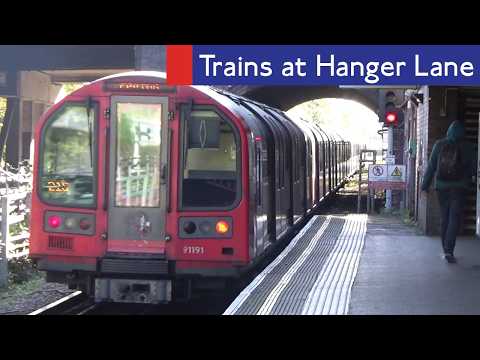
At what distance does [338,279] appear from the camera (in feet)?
30.6

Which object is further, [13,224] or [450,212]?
[13,224]

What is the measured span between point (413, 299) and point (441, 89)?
5.70 m

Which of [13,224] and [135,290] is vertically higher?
[13,224]

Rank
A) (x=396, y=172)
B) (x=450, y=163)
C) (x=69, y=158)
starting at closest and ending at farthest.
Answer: (x=69, y=158) → (x=450, y=163) → (x=396, y=172)

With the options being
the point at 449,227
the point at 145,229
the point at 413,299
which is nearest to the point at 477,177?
the point at 449,227

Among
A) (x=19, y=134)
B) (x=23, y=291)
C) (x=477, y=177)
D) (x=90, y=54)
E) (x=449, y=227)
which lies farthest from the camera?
(x=19, y=134)

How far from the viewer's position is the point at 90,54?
2342 cm

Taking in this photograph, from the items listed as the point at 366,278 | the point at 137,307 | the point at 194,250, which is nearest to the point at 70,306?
the point at 137,307

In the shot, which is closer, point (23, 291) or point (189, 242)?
point (189, 242)

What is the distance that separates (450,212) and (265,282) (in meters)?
2.48

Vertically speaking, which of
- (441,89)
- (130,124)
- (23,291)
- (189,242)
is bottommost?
(23,291)

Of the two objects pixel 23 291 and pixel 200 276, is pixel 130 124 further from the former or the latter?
pixel 23 291

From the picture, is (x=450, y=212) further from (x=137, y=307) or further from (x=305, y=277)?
(x=137, y=307)

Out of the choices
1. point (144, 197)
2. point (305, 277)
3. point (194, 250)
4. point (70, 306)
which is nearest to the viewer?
point (194, 250)
